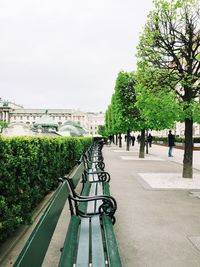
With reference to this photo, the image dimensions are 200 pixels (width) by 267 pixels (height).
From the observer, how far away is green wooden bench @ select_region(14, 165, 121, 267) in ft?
6.61

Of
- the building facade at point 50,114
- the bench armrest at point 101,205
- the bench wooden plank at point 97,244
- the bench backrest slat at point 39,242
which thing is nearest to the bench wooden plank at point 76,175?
the bench armrest at point 101,205

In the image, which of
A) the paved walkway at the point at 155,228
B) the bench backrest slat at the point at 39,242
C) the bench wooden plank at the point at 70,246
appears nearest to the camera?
the bench backrest slat at the point at 39,242

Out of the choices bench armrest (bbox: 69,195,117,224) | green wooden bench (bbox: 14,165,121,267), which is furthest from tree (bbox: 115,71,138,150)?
green wooden bench (bbox: 14,165,121,267)

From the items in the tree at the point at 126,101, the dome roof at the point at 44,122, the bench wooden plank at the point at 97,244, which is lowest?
the bench wooden plank at the point at 97,244

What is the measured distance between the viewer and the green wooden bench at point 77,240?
2.01 metres

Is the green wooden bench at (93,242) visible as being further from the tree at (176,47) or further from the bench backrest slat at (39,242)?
the tree at (176,47)

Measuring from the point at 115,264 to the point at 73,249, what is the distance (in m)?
0.55

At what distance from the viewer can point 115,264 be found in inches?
106

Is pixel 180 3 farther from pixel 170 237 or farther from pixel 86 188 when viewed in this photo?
pixel 170 237

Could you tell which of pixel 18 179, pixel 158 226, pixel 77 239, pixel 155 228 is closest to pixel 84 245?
pixel 77 239

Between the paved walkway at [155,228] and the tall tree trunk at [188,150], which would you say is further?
the tall tree trunk at [188,150]

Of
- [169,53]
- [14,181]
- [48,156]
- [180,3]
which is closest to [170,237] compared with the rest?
[14,181]

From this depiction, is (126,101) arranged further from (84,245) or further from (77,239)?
(84,245)

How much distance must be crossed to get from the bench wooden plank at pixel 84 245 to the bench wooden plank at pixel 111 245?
0.20 meters
